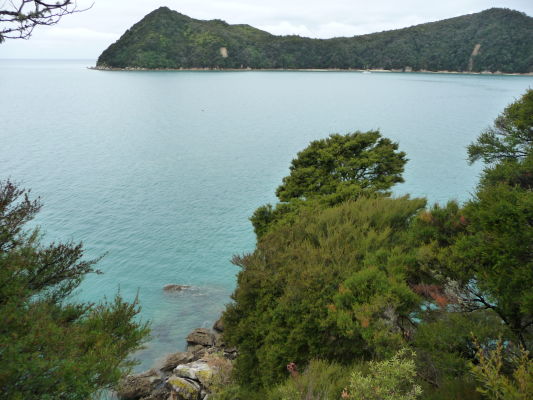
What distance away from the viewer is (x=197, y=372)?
47.0ft

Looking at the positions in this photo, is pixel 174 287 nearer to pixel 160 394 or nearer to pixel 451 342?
pixel 160 394

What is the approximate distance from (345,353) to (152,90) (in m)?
116

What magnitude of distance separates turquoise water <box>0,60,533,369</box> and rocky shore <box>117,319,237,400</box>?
1.32 m

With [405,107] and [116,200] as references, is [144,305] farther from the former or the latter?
[405,107]

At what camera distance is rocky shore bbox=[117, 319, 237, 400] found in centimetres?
1359

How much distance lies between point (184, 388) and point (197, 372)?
33.6 inches

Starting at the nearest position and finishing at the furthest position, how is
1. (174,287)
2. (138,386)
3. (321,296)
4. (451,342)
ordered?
1. (451,342)
2. (321,296)
3. (138,386)
4. (174,287)

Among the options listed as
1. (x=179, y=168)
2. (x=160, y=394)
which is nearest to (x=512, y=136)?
(x=160, y=394)

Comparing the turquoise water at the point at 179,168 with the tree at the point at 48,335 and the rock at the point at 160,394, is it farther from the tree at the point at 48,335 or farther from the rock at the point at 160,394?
the tree at the point at 48,335

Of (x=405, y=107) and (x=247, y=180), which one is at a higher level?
(x=405, y=107)

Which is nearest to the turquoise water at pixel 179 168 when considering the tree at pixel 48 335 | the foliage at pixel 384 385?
the tree at pixel 48 335

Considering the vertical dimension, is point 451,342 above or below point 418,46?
below

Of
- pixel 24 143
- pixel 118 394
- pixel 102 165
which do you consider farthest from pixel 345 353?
pixel 24 143

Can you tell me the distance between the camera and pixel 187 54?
7500 inches
